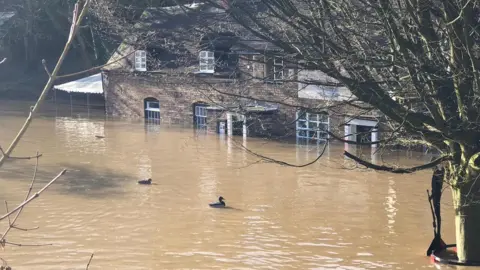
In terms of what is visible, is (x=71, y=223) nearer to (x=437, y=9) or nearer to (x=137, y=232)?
(x=137, y=232)

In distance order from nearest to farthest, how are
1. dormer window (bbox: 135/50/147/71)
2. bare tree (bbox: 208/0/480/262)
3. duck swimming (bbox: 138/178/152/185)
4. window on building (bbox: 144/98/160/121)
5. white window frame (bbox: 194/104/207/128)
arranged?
bare tree (bbox: 208/0/480/262) → duck swimming (bbox: 138/178/152/185) → white window frame (bbox: 194/104/207/128) → dormer window (bbox: 135/50/147/71) → window on building (bbox: 144/98/160/121)

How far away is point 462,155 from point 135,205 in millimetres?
9516

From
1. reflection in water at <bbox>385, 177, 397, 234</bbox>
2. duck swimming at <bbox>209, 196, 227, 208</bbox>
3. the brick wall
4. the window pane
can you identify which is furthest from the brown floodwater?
the window pane

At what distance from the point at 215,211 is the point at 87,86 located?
21345mm

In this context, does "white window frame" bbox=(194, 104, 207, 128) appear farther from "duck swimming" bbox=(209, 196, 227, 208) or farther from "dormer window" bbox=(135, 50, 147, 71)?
"duck swimming" bbox=(209, 196, 227, 208)

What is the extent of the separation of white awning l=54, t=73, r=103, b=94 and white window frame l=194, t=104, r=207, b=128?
Answer: 6148 millimetres

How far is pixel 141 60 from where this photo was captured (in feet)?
112

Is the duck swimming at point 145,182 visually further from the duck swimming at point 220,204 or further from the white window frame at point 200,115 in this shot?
the white window frame at point 200,115

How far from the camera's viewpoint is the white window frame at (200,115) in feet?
105

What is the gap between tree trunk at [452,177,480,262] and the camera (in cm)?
1109

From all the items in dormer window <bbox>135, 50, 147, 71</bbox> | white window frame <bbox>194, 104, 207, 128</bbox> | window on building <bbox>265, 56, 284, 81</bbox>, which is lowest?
white window frame <bbox>194, 104, 207, 128</bbox>

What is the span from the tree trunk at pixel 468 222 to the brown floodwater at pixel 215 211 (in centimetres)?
166

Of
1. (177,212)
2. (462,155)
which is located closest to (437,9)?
(462,155)

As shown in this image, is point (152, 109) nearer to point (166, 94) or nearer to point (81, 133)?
point (166, 94)
